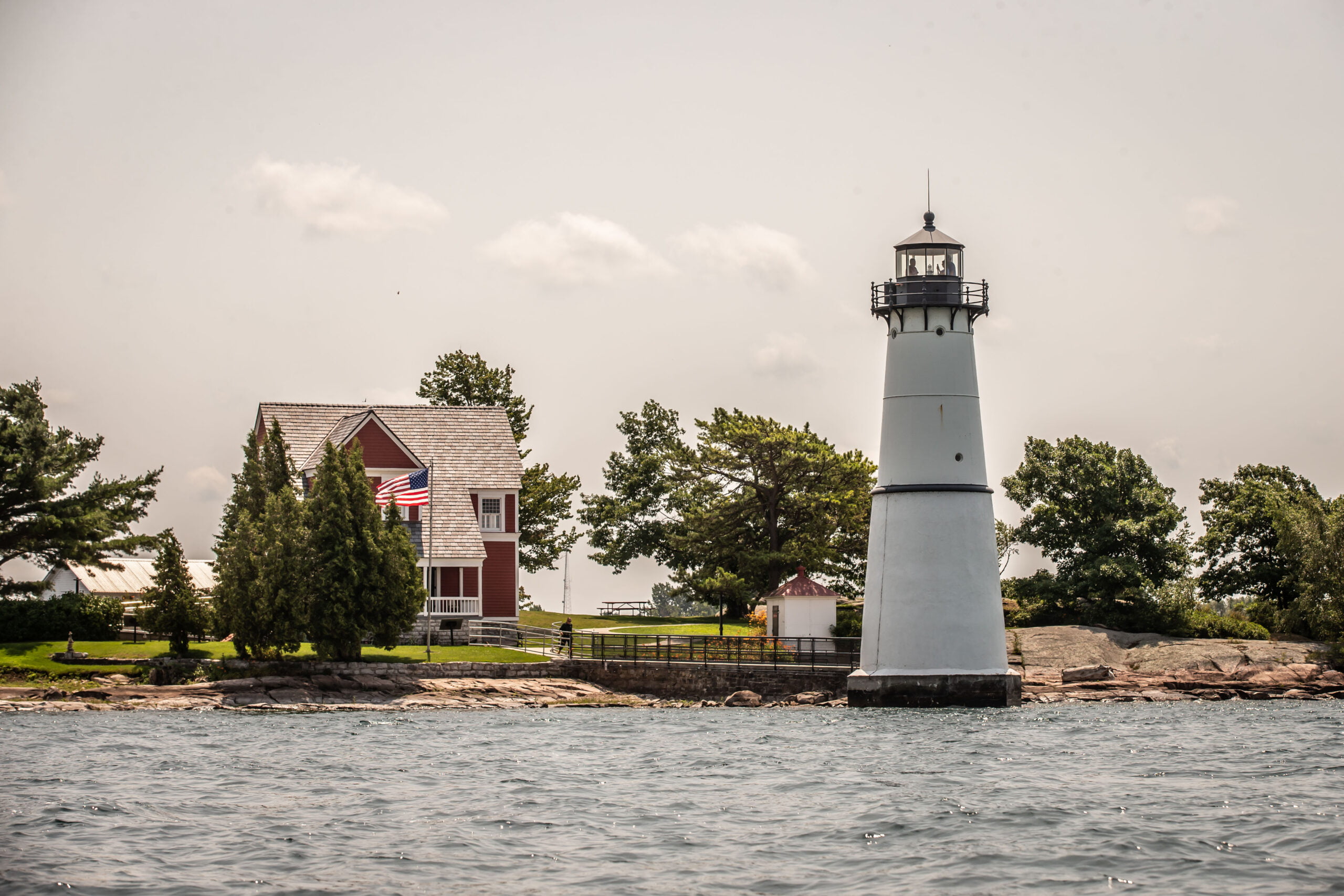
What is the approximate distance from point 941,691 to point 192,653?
20.5 metres

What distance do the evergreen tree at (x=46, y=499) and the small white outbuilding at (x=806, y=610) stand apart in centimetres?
2058

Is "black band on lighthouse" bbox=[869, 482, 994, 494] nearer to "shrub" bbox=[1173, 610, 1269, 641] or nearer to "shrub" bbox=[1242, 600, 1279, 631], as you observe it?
"shrub" bbox=[1173, 610, 1269, 641]

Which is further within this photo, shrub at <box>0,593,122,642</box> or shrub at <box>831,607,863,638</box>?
shrub at <box>831,607,863,638</box>

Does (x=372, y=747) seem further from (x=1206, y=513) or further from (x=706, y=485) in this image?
(x=1206, y=513)

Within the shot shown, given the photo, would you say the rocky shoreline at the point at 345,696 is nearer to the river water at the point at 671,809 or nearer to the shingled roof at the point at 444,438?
the river water at the point at 671,809

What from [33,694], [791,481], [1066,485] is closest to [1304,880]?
[33,694]

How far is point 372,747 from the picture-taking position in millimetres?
27828

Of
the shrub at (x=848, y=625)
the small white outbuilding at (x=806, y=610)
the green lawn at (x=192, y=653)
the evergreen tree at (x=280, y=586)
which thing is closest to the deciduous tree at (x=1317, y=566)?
the shrub at (x=848, y=625)

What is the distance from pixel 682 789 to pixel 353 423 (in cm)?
3571

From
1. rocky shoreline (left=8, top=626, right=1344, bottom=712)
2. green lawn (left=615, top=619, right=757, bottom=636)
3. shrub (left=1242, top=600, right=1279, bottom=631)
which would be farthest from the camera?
green lawn (left=615, top=619, right=757, bottom=636)

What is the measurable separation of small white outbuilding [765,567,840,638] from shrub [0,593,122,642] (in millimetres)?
20474

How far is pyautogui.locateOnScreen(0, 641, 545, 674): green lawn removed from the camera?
130ft

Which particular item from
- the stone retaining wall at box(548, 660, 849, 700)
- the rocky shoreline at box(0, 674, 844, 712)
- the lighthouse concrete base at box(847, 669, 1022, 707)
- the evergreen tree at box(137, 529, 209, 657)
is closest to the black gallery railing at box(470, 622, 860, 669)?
the stone retaining wall at box(548, 660, 849, 700)

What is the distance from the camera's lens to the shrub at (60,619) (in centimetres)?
4284
